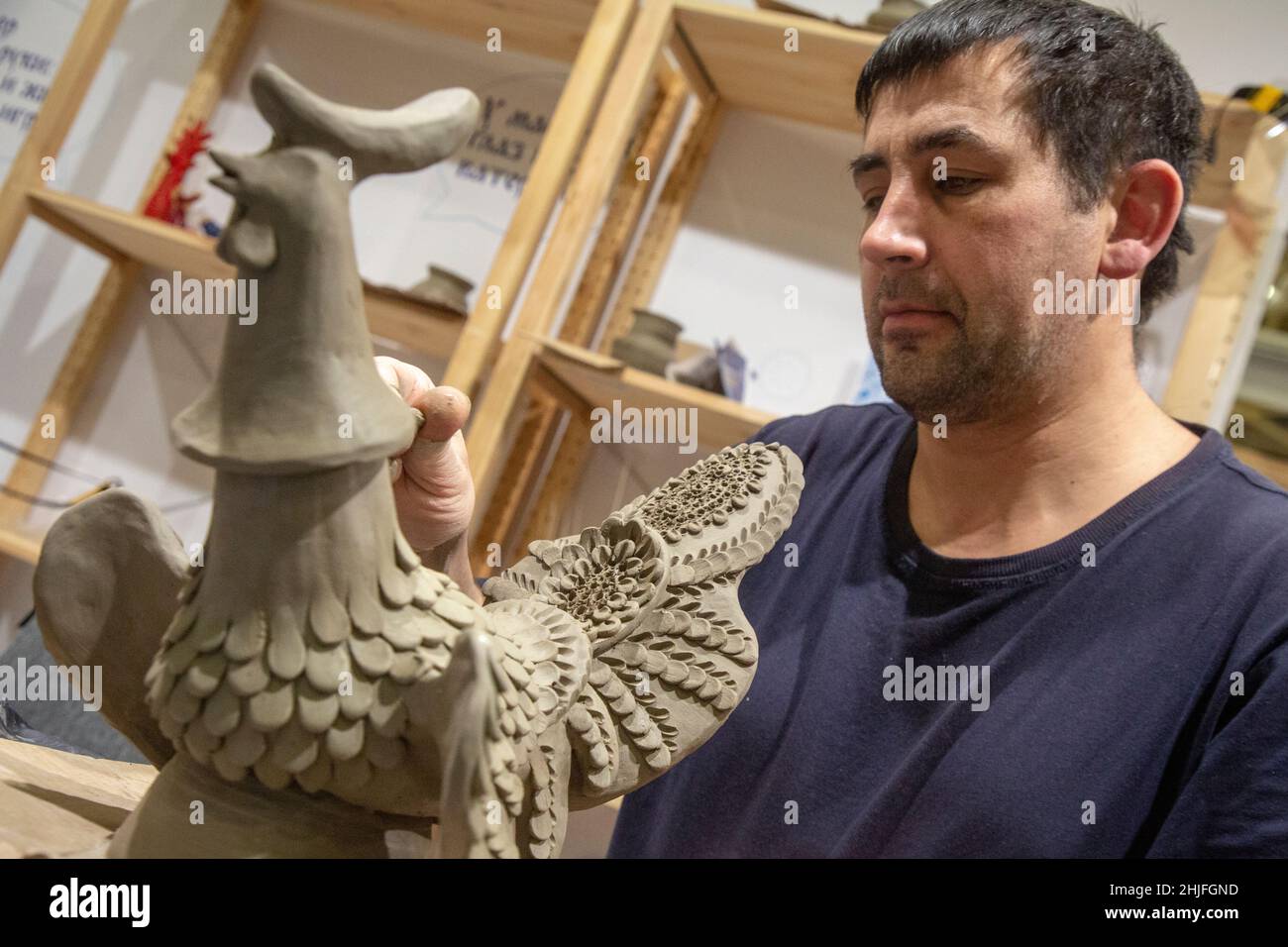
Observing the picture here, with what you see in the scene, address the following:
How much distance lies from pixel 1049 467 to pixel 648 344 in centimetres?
104

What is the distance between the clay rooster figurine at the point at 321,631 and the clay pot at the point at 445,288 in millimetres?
1368

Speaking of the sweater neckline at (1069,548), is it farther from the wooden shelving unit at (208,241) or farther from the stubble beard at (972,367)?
the wooden shelving unit at (208,241)

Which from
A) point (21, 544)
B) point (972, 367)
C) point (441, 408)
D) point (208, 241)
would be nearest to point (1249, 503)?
point (972, 367)

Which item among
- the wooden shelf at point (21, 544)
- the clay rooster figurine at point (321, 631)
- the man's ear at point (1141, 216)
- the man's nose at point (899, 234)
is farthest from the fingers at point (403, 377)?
the wooden shelf at point (21, 544)

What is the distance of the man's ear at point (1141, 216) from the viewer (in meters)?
1.01

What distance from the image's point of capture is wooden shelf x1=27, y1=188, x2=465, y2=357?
6.61 feet

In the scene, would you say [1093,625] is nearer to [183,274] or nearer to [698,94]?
[698,94]

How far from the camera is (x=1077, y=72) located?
96 cm

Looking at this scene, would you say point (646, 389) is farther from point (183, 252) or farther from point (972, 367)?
point (183, 252)

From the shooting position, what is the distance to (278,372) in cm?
51

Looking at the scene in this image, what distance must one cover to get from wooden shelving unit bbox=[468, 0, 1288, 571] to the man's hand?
0.97m

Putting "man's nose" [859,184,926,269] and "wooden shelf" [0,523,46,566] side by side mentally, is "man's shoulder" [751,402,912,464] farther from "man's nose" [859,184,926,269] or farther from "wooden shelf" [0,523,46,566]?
"wooden shelf" [0,523,46,566]

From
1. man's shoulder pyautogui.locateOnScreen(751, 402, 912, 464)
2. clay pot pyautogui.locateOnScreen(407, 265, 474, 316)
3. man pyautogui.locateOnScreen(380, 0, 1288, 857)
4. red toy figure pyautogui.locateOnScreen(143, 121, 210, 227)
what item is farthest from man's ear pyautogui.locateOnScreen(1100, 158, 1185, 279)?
red toy figure pyautogui.locateOnScreen(143, 121, 210, 227)
